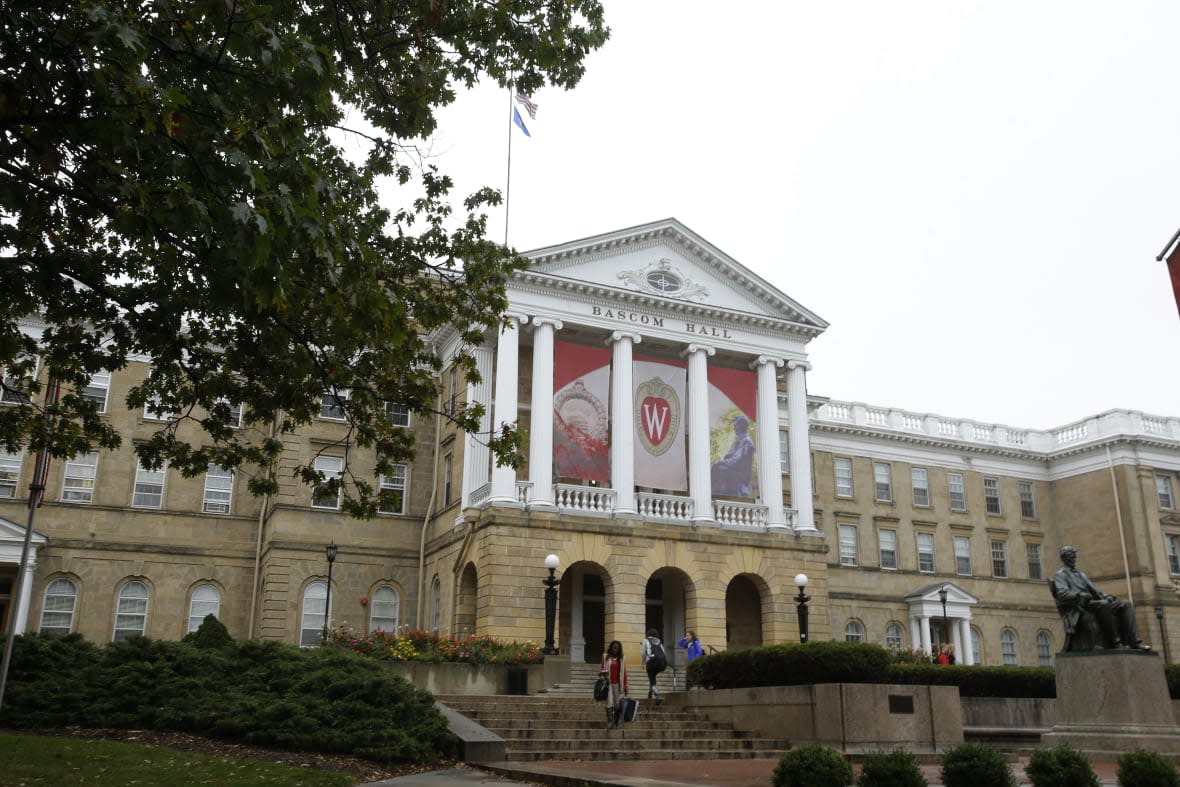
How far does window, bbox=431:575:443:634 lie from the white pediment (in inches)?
439

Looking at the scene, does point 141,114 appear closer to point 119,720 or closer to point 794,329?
point 119,720

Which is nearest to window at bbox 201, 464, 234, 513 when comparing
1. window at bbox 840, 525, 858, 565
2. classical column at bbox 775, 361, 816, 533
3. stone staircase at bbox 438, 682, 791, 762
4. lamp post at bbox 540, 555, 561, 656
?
lamp post at bbox 540, 555, 561, 656

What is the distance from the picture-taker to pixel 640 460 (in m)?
34.2

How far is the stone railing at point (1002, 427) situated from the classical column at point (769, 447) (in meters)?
12.8

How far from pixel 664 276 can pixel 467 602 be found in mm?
13149

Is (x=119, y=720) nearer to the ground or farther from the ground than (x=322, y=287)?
nearer to the ground

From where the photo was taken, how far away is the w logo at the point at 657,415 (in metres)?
34.5

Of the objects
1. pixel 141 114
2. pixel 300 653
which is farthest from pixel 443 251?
pixel 300 653

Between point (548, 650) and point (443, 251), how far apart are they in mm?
15603

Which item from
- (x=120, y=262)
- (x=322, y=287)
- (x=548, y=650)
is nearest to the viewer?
(x=322, y=287)

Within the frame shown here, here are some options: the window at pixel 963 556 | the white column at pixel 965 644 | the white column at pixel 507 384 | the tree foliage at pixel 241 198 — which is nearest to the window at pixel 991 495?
the window at pixel 963 556

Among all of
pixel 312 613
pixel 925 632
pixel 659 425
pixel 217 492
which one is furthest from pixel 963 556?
pixel 217 492

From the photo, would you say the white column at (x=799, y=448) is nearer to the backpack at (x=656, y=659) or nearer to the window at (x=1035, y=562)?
the backpack at (x=656, y=659)

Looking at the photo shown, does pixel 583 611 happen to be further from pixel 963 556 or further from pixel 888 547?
pixel 963 556
